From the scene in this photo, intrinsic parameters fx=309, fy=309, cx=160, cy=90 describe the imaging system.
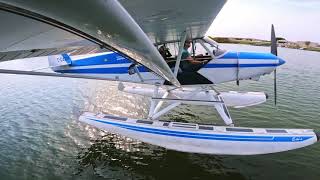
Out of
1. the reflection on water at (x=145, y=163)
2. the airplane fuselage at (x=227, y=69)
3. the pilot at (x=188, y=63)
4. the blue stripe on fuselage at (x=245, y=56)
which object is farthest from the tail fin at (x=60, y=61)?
the blue stripe on fuselage at (x=245, y=56)

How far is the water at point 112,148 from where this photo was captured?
22.3ft

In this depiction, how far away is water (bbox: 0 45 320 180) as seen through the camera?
267 inches

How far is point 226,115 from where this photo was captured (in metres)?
8.75

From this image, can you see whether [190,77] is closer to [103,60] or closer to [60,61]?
[103,60]

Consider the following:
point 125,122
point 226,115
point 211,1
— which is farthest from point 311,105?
point 211,1

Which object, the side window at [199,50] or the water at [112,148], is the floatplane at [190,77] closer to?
the side window at [199,50]

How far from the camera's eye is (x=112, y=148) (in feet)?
26.4

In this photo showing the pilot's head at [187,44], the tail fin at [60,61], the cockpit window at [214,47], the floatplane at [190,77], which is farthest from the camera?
the tail fin at [60,61]

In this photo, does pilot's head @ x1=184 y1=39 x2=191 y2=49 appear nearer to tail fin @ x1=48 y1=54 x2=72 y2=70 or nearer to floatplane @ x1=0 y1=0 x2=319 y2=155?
floatplane @ x1=0 y1=0 x2=319 y2=155

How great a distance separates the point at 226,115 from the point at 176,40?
256cm

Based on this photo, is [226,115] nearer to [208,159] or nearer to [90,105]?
[208,159]

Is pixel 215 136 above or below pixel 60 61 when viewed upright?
below

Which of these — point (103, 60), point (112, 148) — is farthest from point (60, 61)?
point (112, 148)

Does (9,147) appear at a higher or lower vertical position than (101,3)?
lower
